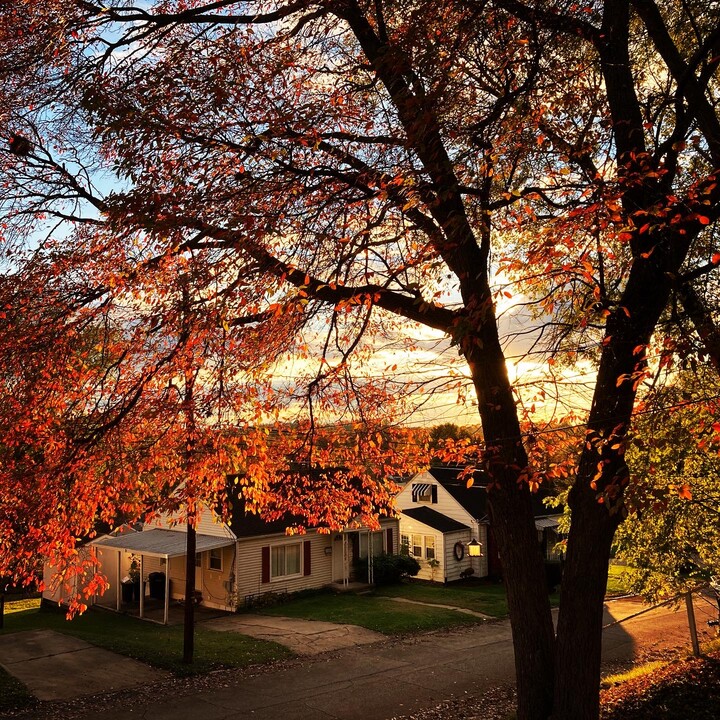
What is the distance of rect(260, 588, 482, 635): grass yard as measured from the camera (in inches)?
853

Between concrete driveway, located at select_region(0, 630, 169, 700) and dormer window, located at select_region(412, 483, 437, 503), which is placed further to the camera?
dormer window, located at select_region(412, 483, 437, 503)

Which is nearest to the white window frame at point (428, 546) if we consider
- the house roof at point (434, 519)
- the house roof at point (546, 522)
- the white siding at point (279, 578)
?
the house roof at point (434, 519)

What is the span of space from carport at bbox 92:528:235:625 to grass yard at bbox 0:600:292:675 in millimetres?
1054

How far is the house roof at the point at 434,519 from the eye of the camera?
31578mm

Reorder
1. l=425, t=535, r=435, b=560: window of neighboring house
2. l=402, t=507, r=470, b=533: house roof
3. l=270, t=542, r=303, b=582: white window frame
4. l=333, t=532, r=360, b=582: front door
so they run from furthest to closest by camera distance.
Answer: l=425, t=535, r=435, b=560: window of neighboring house → l=402, t=507, r=470, b=533: house roof → l=333, t=532, r=360, b=582: front door → l=270, t=542, r=303, b=582: white window frame

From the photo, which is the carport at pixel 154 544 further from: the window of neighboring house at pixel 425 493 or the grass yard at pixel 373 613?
the window of neighboring house at pixel 425 493

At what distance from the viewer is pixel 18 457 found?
326 inches

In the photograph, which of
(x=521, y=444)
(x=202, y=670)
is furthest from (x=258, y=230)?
(x=202, y=670)

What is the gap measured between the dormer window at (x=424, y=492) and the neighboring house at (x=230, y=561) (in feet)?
19.7

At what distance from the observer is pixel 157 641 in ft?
64.6

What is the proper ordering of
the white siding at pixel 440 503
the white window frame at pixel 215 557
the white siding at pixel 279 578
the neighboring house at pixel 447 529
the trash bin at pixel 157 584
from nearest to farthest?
the white siding at pixel 279 578
the white window frame at pixel 215 557
the trash bin at pixel 157 584
the neighboring house at pixel 447 529
the white siding at pixel 440 503

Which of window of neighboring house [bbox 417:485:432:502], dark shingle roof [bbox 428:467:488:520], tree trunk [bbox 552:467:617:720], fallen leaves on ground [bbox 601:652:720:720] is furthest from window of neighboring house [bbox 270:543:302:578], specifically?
tree trunk [bbox 552:467:617:720]

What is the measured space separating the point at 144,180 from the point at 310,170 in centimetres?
187

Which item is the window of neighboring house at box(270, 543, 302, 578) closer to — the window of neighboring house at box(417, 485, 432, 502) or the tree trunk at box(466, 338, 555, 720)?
the window of neighboring house at box(417, 485, 432, 502)
